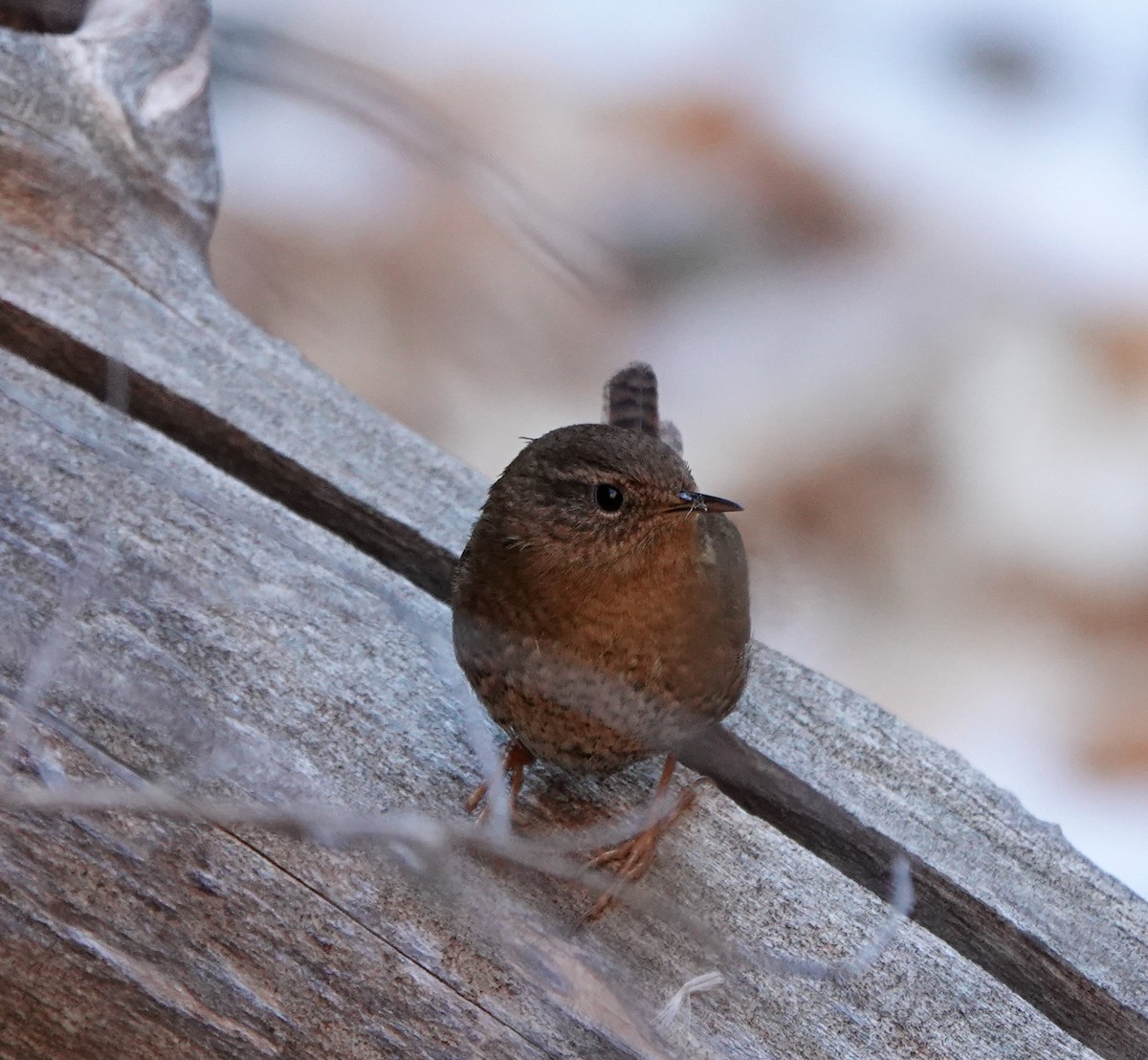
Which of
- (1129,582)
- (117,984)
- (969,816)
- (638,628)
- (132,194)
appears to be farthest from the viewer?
(1129,582)

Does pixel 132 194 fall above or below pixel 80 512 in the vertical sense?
above

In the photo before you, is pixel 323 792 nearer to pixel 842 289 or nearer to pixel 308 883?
pixel 308 883

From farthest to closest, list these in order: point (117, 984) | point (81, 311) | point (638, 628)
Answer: point (81, 311), point (638, 628), point (117, 984)

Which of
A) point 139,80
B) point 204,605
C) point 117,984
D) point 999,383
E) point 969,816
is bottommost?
point 117,984

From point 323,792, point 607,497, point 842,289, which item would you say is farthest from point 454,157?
point 842,289

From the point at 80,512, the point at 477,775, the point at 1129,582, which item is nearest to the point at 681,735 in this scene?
the point at 477,775

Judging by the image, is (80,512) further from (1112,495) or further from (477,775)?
(1112,495)

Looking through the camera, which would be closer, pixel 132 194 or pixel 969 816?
pixel 969 816
